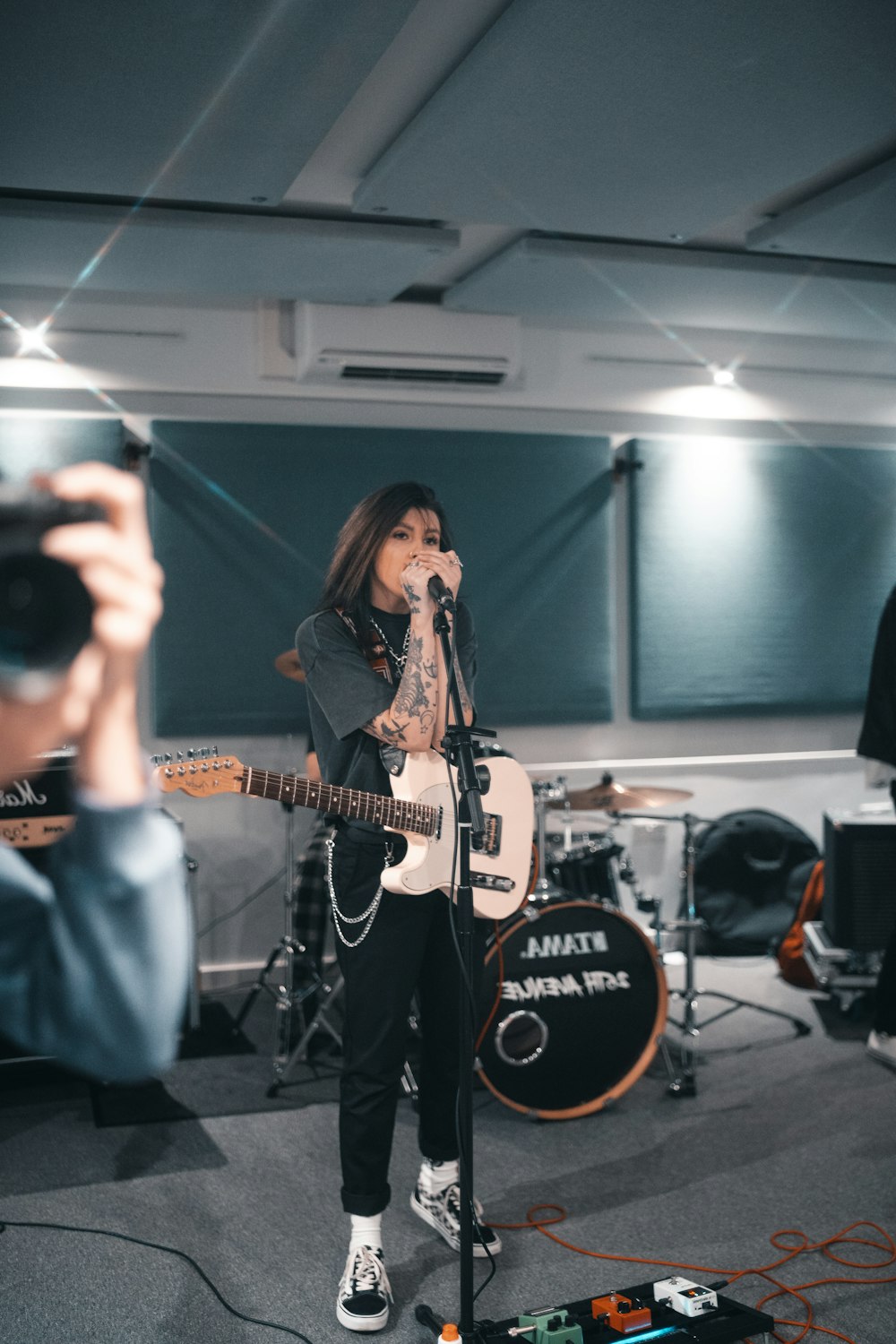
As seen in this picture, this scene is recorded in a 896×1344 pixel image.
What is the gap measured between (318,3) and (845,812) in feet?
12.0

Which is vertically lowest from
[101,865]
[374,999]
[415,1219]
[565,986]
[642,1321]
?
[415,1219]

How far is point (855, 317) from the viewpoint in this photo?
502cm

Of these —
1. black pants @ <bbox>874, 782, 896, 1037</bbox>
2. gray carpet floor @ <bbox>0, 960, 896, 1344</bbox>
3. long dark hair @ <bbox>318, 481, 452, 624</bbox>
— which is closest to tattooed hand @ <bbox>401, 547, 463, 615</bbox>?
long dark hair @ <bbox>318, 481, 452, 624</bbox>

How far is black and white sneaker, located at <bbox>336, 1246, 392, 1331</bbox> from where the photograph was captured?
235 cm

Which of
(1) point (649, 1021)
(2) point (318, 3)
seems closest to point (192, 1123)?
(1) point (649, 1021)

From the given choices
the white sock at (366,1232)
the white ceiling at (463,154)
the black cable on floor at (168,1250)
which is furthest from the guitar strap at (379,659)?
the white ceiling at (463,154)

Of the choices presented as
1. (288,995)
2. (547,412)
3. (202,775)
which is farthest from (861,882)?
(202,775)

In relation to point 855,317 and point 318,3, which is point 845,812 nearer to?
point 855,317

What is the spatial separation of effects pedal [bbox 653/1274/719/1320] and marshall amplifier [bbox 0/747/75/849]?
7.44 feet

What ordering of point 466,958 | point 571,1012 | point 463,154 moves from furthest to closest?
1. point 571,1012
2. point 463,154
3. point 466,958

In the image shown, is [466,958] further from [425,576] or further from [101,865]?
[101,865]

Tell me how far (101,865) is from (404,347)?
4.63 m

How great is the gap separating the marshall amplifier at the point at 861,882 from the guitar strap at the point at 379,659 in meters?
2.85

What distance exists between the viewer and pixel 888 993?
3889 mm
